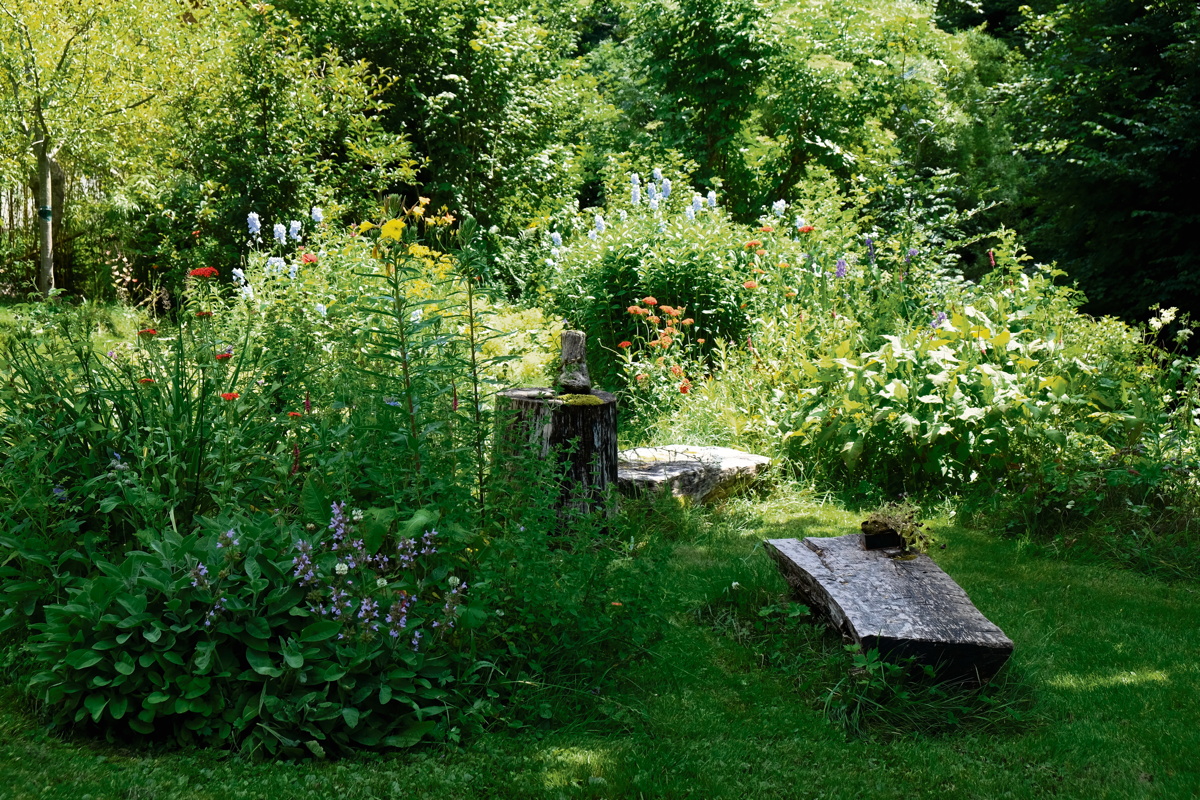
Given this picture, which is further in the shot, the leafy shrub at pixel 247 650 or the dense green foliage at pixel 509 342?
the dense green foliage at pixel 509 342

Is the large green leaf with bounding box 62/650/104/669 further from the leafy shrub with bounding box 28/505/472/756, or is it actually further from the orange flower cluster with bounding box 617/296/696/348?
the orange flower cluster with bounding box 617/296/696/348

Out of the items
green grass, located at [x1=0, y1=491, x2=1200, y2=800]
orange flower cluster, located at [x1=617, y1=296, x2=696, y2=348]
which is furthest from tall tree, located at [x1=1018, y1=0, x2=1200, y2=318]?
green grass, located at [x1=0, y1=491, x2=1200, y2=800]

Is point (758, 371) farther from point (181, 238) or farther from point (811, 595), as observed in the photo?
point (181, 238)

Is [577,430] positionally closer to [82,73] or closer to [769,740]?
[769,740]

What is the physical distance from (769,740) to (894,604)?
87cm

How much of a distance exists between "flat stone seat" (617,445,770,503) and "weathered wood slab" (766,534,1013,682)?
1.16m

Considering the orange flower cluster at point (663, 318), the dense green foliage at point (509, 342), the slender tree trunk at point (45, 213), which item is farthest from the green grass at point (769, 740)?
the slender tree trunk at point (45, 213)

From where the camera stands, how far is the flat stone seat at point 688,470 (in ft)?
Result: 18.2

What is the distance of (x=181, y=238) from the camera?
10.8m

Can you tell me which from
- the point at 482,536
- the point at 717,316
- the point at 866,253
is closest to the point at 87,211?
the point at 717,316

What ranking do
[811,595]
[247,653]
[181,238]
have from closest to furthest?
[247,653] → [811,595] → [181,238]

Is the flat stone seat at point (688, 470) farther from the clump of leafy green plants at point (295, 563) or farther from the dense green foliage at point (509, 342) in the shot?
the clump of leafy green plants at point (295, 563)

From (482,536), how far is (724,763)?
45.6 inches

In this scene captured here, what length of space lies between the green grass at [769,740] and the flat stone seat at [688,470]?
3.17ft
